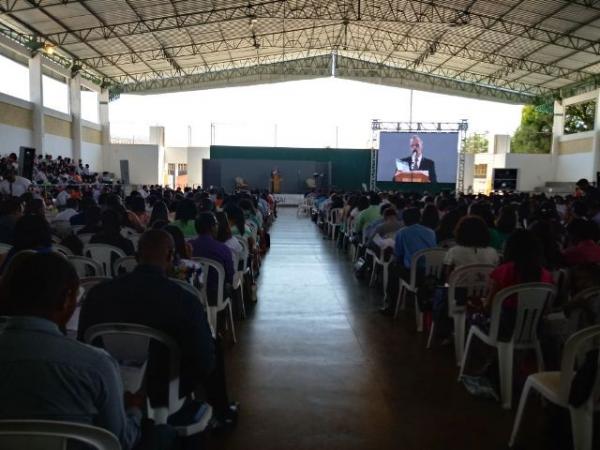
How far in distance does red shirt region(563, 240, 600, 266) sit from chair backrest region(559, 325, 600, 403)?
5.04ft

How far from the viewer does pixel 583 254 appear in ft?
11.7

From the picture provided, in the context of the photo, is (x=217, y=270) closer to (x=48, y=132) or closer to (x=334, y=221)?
(x=334, y=221)

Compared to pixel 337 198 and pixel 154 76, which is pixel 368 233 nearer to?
pixel 337 198

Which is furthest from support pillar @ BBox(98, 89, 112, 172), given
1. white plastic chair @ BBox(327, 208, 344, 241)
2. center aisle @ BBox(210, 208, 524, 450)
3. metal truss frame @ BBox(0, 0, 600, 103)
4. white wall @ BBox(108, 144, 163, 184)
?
center aisle @ BBox(210, 208, 524, 450)

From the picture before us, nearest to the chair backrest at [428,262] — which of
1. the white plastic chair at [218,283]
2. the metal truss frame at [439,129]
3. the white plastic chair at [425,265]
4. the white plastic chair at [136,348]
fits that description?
the white plastic chair at [425,265]

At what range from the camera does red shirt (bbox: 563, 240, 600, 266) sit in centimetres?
355

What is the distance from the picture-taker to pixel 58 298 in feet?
4.38

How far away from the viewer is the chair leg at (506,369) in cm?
289

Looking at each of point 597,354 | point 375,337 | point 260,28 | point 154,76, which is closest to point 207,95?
point 154,76

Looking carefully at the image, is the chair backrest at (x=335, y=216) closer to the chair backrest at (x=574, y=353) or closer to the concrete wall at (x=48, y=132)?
the chair backrest at (x=574, y=353)

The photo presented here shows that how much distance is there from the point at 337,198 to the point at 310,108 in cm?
1747

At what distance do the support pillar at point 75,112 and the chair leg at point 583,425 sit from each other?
20.0 metres

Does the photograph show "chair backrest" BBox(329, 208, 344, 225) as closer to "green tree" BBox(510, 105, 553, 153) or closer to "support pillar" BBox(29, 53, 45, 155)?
"support pillar" BBox(29, 53, 45, 155)

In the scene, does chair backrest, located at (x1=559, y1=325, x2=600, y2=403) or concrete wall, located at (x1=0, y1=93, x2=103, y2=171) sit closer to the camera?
chair backrest, located at (x1=559, y1=325, x2=600, y2=403)
